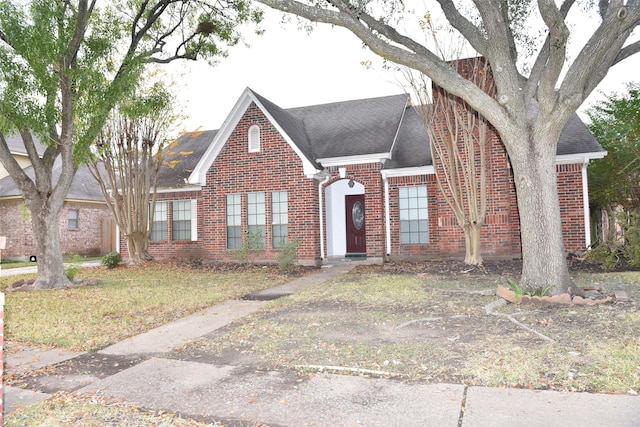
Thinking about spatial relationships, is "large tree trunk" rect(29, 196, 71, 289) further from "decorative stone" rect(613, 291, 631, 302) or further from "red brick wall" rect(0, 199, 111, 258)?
"decorative stone" rect(613, 291, 631, 302)

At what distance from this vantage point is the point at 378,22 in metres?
8.66

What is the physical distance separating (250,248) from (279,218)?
4.79 feet

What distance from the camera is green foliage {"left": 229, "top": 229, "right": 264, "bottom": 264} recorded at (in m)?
14.5

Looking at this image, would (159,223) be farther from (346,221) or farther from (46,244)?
(346,221)

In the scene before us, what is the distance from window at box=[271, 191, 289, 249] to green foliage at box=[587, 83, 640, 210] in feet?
33.2

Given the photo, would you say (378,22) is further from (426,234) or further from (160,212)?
(160,212)

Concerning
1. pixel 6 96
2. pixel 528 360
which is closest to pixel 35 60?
pixel 6 96

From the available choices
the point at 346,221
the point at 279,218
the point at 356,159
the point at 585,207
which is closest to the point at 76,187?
the point at 279,218

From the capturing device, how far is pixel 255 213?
1573cm

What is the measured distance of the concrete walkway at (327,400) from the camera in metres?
3.41

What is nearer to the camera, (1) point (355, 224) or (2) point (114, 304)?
(2) point (114, 304)

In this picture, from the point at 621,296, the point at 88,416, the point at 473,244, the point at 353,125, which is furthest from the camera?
the point at 353,125

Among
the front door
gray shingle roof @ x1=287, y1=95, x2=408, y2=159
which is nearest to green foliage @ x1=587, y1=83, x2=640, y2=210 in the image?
gray shingle roof @ x1=287, y1=95, x2=408, y2=159

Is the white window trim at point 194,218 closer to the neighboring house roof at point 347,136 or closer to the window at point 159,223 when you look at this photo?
the neighboring house roof at point 347,136
